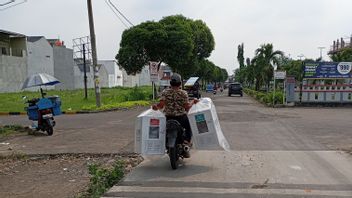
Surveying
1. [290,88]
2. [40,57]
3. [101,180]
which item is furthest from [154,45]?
[40,57]

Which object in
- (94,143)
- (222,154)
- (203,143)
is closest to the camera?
(203,143)

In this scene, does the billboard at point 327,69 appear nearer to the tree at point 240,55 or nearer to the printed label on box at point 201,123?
the printed label on box at point 201,123

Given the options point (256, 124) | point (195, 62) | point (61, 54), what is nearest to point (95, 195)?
point (256, 124)

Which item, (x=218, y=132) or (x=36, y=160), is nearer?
(x=218, y=132)

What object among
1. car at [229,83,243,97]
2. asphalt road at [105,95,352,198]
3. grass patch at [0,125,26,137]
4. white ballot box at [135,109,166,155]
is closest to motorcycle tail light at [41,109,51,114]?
grass patch at [0,125,26,137]

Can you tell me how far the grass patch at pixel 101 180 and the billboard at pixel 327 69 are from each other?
20271 mm

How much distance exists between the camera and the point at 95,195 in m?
5.48

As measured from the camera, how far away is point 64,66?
63.4 m

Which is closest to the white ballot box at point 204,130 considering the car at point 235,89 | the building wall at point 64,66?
the car at point 235,89

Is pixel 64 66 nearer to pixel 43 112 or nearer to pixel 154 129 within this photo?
pixel 43 112

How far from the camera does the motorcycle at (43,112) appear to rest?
12500mm

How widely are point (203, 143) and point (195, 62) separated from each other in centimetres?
3301

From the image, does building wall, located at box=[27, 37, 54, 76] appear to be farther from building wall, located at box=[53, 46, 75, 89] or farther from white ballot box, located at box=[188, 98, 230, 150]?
white ballot box, located at box=[188, 98, 230, 150]

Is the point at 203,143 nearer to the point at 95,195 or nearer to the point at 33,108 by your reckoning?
the point at 95,195
